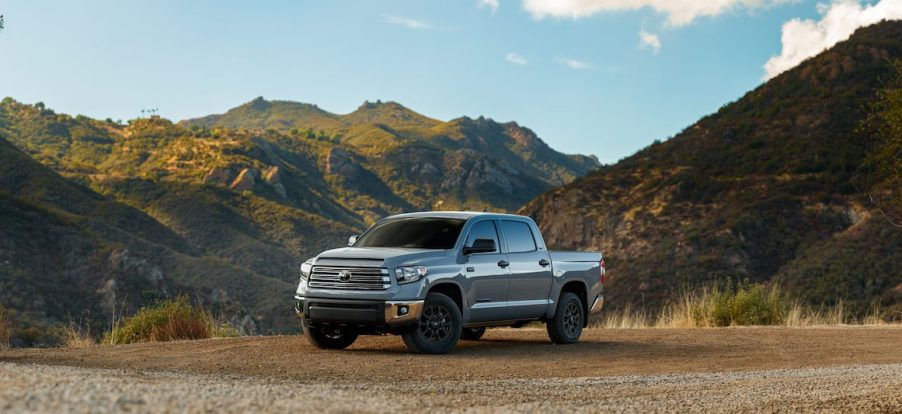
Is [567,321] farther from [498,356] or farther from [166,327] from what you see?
[166,327]

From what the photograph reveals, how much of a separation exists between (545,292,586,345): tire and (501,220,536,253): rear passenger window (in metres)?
1.16

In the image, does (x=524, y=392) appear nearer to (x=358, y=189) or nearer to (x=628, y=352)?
(x=628, y=352)

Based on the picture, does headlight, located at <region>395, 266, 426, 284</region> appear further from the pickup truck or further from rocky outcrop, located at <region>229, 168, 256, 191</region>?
rocky outcrop, located at <region>229, 168, 256, 191</region>

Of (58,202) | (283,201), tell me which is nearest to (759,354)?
(58,202)

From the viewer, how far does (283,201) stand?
124625 mm

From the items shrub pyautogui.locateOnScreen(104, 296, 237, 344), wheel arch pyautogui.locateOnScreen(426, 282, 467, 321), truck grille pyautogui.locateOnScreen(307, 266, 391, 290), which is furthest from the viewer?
shrub pyautogui.locateOnScreen(104, 296, 237, 344)

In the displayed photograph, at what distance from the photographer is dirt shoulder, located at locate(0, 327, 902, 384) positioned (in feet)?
42.1

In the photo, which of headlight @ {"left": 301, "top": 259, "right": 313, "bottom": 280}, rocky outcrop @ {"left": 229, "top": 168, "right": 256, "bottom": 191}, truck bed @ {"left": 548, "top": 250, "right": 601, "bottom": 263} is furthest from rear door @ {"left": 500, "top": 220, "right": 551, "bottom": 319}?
rocky outcrop @ {"left": 229, "top": 168, "right": 256, "bottom": 191}

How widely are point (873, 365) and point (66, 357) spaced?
11.3 meters

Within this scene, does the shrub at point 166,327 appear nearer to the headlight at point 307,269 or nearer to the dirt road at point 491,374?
the dirt road at point 491,374

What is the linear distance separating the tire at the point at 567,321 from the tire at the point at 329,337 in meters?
3.31

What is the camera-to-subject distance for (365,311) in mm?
14242

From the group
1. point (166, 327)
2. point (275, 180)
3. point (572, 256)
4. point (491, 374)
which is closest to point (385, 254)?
point (491, 374)

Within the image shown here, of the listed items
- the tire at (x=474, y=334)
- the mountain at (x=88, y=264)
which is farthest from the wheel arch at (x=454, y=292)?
the mountain at (x=88, y=264)
